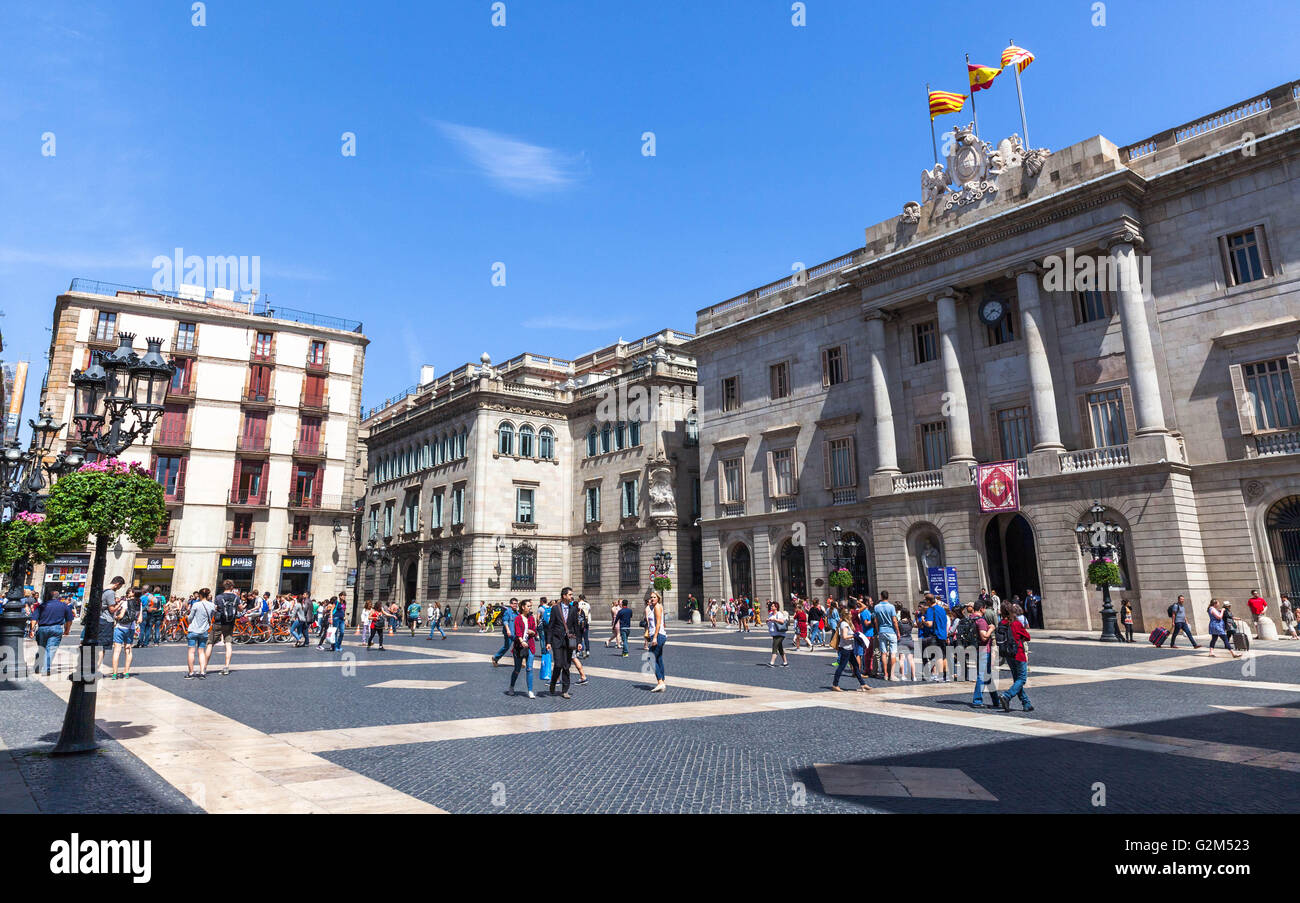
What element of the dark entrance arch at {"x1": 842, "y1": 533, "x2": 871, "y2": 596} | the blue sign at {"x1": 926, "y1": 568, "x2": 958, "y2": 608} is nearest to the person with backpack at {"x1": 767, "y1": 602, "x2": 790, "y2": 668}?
the blue sign at {"x1": 926, "y1": 568, "x2": 958, "y2": 608}

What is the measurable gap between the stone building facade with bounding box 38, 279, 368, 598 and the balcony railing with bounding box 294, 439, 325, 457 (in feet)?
0.30

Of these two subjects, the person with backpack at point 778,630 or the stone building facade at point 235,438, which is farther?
the stone building facade at point 235,438

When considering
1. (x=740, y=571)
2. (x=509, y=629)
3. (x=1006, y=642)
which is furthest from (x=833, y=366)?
(x=1006, y=642)

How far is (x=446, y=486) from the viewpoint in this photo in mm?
50594

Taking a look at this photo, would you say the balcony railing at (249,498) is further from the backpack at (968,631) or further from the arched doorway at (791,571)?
the backpack at (968,631)

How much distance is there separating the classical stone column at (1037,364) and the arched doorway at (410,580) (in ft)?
130

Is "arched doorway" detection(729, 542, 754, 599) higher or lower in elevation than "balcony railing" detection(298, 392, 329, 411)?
lower

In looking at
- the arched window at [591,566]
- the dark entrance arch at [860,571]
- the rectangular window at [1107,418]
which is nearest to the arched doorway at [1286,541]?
the rectangular window at [1107,418]

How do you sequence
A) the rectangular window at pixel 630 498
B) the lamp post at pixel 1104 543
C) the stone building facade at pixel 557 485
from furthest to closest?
the rectangular window at pixel 630 498 → the stone building facade at pixel 557 485 → the lamp post at pixel 1104 543

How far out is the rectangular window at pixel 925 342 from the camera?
34.0m

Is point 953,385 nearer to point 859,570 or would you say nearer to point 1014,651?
point 859,570

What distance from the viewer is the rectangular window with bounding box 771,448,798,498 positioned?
38.2 metres

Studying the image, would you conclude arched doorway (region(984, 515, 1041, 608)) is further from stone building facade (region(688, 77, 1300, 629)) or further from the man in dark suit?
the man in dark suit
